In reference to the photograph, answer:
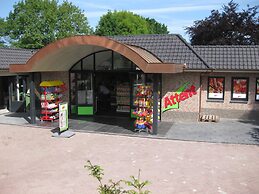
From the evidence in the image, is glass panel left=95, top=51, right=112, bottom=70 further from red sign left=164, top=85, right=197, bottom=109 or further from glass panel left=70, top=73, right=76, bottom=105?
red sign left=164, top=85, right=197, bottom=109

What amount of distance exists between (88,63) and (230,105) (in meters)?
8.17

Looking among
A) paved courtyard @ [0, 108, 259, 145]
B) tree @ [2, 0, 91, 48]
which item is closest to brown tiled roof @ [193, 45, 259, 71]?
paved courtyard @ [0, 108, 259, 145]

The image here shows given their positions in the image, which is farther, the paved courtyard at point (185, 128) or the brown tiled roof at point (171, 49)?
the brown tiled roof at point (171, 49)

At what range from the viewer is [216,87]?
15.6 metres

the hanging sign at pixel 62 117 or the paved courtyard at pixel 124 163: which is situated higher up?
the hanging sign at pixel 62 117

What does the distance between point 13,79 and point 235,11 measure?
21841 mm

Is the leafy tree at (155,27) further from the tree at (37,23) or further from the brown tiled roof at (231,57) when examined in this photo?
the brown tiled roof at (231,57)

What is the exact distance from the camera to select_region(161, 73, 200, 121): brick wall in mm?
14934

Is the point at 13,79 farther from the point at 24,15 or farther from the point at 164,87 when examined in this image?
the point at 24,15

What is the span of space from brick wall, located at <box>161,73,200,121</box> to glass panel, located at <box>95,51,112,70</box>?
10.1ft

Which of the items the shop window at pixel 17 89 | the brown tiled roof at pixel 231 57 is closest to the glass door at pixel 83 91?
the shop window at pixel 17 89

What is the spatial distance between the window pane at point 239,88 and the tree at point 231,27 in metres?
13.5

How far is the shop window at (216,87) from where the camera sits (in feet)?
50.8

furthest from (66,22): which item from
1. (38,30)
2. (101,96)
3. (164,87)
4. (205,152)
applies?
(205,152)
